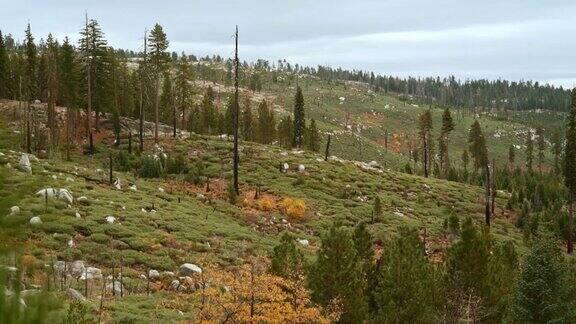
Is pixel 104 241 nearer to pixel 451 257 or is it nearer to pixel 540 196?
pixel 451 257

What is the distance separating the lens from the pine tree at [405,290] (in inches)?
638

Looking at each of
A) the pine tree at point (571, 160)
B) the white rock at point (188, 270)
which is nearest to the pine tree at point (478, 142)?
the pine tree at point (571, 160)

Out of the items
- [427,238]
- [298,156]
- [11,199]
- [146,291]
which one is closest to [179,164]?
[298,156]

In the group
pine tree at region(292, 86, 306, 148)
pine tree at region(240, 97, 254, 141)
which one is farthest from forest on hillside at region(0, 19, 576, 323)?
pine tree at region(240, 97, 254, 141)

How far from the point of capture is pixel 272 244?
27656mm

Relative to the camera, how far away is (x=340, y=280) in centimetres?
Answer: 1571

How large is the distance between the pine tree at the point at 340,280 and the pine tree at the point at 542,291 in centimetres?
640

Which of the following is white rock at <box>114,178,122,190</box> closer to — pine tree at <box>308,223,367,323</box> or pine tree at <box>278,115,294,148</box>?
pine tree at <box>308,223,367,323</box>

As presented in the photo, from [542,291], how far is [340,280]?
786 centimetres

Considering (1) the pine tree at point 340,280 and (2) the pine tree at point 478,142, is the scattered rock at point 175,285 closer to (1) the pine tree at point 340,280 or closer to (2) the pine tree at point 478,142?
(1) the pine tree at point 340,280

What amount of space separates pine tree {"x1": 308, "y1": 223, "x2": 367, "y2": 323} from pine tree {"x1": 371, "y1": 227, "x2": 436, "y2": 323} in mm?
1000

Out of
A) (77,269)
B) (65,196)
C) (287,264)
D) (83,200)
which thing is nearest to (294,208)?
(83,200)

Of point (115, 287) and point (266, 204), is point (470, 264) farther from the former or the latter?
point (266, 204)

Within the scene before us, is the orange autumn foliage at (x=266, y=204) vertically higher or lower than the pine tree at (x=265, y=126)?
lower
